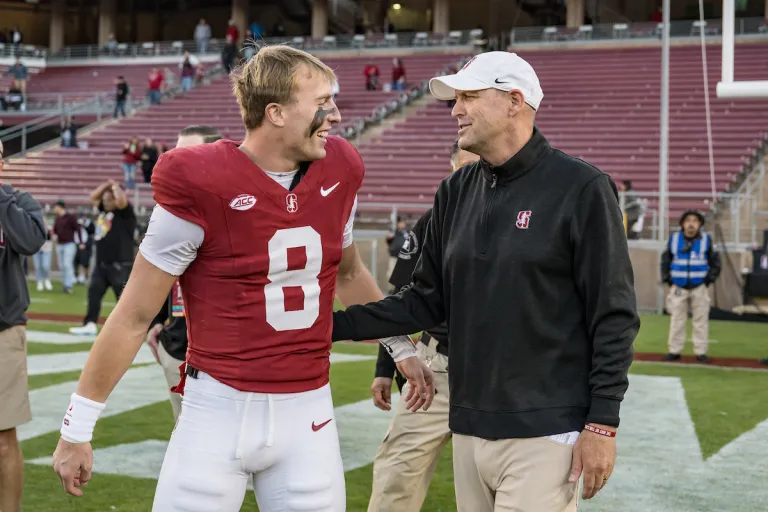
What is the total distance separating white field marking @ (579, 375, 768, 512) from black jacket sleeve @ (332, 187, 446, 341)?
2.51 m

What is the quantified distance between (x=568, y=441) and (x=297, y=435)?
0.77 m

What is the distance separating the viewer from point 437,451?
14.8ft

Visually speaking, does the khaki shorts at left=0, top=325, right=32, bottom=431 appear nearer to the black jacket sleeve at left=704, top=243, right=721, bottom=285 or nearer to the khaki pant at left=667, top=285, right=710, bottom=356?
the khaki pant at left=667, top=285, right=710, bottom=356

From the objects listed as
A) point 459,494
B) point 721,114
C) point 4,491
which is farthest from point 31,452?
point 721,114

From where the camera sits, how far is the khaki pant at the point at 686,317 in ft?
37.4

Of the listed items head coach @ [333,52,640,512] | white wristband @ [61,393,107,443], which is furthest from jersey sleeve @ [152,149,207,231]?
head coach @ [333,52,640,512]

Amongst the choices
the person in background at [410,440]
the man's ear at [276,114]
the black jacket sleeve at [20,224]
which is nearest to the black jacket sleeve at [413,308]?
the man's ear at [276,114]

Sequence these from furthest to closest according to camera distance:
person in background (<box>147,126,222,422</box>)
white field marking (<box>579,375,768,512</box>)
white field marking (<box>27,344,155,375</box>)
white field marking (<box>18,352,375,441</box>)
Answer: white field marking (<box>27,344,155,375</box>)
white field marking (<box>18,352,375,441</box>)
white field marking (<box>579,375,768,512</box>)
person in background (<box>147,126,222,422</box>)

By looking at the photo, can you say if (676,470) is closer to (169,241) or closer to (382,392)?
(382,392)

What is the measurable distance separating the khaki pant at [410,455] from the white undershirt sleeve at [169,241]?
5.45ft

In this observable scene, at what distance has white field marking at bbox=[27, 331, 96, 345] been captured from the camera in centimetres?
1219

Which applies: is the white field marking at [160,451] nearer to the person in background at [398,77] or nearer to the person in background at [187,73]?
the person in background at [398,77]

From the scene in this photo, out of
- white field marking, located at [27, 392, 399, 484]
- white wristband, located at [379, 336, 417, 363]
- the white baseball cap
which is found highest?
the white baseball cap

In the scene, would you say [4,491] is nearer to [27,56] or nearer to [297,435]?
[297,435]
